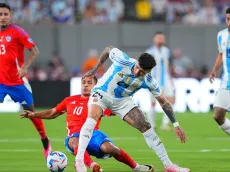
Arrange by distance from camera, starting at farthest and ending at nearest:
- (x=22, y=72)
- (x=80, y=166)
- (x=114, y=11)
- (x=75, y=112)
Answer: (x=114, y=11)
(x=22, y=72)
(x=75, y=112)
(x=80, y=166)

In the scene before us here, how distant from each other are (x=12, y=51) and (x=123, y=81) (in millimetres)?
3021

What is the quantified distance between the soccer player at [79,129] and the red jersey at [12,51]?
5.69ft

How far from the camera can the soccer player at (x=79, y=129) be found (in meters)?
10.7

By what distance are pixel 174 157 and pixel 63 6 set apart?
50.7 feet

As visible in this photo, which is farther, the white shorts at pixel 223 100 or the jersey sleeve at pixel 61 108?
the white shorts at pixel 223 100

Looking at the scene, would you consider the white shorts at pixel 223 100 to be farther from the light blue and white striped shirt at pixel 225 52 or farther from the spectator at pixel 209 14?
the spectator at pixel 209 14

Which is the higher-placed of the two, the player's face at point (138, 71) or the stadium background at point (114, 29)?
the player's face at point (138, 71)

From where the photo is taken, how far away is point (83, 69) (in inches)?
1056

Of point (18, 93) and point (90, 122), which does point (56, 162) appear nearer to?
point (90, 122)

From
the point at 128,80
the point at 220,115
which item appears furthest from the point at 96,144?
the point at 220,115

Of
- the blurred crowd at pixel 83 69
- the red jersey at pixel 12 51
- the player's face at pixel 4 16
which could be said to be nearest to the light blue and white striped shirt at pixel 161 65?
the red jersey at pixel 12 51

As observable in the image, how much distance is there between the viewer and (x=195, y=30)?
28172 mm

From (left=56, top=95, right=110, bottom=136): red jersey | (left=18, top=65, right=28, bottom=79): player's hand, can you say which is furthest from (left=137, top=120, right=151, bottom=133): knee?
(left=18, top=65, right=28, bottom=79): player's hand

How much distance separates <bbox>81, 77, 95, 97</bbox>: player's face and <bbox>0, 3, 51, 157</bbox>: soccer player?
1.54 m
